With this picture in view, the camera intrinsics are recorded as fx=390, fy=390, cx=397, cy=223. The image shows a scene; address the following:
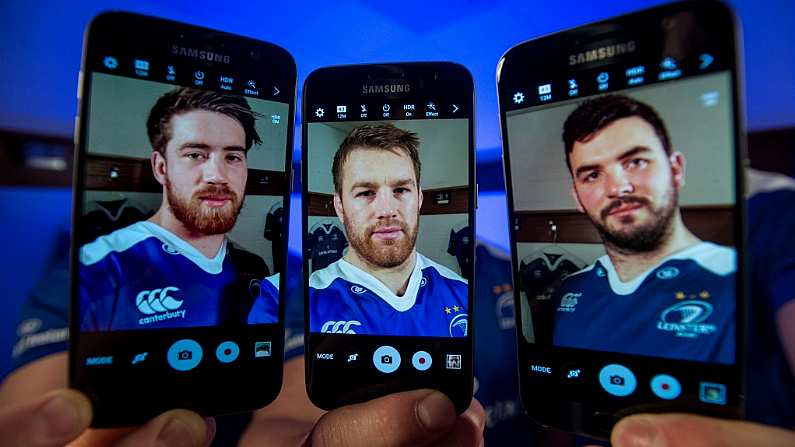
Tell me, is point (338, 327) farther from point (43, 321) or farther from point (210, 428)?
point (43, 321)

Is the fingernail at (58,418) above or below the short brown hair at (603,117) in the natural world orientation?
below

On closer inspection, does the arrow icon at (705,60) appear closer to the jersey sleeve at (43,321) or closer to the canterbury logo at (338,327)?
the canterbury logo at (338,327)

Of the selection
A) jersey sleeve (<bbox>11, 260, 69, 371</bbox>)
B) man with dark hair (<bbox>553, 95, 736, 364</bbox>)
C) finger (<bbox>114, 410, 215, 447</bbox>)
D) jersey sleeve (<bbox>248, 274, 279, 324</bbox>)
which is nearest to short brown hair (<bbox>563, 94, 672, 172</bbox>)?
man with dark hair (<bbox>553, 95, 736, 364</bbox>)

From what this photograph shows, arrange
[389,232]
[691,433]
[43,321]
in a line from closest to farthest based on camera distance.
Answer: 1. [691,433]
2. [389,232]
3. [43,321]

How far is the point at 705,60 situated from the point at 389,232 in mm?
318

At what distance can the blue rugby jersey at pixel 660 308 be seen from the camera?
1.08 ft

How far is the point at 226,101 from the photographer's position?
42 centimetres

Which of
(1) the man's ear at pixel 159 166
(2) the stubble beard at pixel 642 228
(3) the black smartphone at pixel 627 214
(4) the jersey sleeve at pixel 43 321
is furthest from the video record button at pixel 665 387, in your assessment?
(4) the jersey sleeve at pixel 43 321

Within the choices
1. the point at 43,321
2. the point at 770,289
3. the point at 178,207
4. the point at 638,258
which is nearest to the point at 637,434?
the point at 638,258

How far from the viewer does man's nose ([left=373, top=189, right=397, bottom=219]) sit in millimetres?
418

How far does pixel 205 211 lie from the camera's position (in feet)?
1.34

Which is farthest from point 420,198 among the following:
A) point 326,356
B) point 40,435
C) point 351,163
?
point 40,435

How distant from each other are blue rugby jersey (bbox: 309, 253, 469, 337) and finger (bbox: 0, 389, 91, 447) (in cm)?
22

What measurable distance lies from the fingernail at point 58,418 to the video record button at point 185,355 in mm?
80
